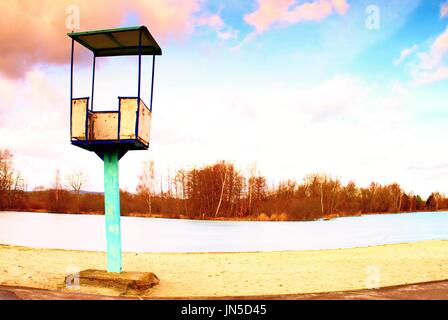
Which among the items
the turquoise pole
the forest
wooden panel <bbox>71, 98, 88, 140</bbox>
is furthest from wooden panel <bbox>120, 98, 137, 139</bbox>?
the forest

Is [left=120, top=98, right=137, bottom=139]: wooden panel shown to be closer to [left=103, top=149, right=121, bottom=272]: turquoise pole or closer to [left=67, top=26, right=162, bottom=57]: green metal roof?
[left=103, top=149, right=121, bottom=272]: turquoise pole

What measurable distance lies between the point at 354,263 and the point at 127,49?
34.7ft

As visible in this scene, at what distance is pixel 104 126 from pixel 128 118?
0.62 meters

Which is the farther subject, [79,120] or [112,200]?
[112,200]

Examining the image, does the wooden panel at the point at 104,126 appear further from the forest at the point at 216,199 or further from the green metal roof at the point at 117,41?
the forest at the point at 216,199

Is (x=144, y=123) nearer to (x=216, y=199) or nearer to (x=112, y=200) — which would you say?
(x=112, y=200)

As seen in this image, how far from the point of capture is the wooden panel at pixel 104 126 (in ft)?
31.0

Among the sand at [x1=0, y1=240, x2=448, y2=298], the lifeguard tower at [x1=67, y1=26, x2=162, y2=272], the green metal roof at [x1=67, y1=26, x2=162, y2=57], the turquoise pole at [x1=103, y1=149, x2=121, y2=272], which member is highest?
the green metal roof at [x1=67, y1=26, x2=162, y2=57]

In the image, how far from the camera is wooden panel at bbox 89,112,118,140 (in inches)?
372

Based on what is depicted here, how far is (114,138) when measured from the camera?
938cm

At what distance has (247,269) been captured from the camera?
1353 centimetres

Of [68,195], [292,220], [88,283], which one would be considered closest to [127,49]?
[88,283]

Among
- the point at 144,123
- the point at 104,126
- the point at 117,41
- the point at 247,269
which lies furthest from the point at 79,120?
the point at 247,269

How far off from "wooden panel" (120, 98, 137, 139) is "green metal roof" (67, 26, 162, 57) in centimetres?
162
